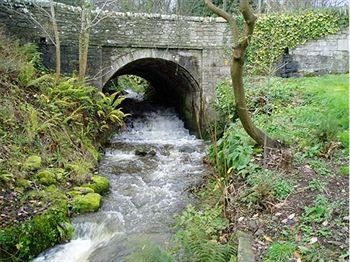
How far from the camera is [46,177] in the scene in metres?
6.86

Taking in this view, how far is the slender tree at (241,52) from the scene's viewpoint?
530 centimetres

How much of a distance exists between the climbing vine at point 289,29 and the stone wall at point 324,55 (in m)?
0.23

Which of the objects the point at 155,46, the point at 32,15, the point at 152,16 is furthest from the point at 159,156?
the point at 32,15

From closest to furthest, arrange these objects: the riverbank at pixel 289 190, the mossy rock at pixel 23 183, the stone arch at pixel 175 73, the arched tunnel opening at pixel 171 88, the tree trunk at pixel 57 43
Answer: the riverbank at pixel 289 190 → the mossy rock at pixel 23 183 → the tree trunk at pixel 57 43 → the stone arch at pixel 175 73 → the arched tunnel opening at pixel 171 88

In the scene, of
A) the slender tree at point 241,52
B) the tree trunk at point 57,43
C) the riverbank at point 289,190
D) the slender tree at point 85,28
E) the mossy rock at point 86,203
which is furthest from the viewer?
the slender tree at point 85,28

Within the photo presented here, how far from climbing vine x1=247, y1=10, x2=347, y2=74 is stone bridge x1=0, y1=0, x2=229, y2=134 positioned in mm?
1353

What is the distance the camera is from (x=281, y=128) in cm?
750

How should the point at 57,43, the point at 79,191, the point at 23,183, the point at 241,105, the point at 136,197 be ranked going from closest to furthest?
the point at 241,105 → the point at 23,183 → the point at 79,191 → the point at 136,197 → the point at 57,43

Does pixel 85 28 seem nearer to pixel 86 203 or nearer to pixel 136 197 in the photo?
pixel 136 197

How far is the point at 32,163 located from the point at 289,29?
10.1 m

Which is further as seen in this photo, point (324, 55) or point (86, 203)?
point (324, 55)

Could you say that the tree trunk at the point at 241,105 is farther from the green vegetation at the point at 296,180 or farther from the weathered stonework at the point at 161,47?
the weathered stonework at the point at 161,47

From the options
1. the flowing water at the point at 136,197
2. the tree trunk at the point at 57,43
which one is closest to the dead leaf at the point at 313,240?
the flowing water at the point at 136,197

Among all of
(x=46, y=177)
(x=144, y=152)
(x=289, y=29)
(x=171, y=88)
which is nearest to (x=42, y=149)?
(x=46, y=177)
